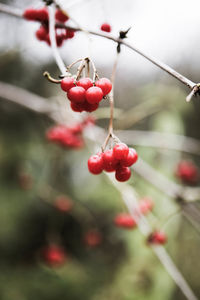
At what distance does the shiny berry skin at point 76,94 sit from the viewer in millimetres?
706

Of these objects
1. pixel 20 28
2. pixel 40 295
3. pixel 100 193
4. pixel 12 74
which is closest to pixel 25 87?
pixel 12 74

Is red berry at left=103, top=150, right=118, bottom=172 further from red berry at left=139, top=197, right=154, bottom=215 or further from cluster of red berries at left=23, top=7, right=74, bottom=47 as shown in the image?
red berry at left=139, top=197, right=154, bottom=215

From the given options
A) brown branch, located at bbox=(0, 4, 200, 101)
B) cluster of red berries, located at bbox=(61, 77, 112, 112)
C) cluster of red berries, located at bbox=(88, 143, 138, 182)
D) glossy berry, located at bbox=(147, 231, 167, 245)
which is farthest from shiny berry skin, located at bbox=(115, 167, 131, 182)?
glossy berry, located at bbox=(147, 231, 167, 245)

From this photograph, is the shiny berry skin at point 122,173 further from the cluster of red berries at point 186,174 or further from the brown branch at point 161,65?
the cluster of red berries at point 186,174

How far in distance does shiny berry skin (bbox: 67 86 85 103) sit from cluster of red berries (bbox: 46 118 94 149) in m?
1.33

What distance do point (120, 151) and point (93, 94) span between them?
182 millimetres

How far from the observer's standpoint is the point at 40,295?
2670mm

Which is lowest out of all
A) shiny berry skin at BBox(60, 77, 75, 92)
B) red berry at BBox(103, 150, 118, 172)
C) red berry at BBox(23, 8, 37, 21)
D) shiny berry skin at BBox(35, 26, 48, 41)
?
red berry at BBox(103, 150, 118, 172)

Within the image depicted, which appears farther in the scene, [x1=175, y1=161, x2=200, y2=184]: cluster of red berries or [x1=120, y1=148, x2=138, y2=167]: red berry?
[x1=175, y1=161, x2=200, y2=184]: cluster of red berries

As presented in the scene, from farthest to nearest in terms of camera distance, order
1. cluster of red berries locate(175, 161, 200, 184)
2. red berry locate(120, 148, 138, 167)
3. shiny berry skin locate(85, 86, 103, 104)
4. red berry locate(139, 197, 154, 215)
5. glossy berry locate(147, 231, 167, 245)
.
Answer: cluster of red berries locate(175, 161, 200, 184), red berry locate(139, 197, 154, 215), glossy berry locate(147, 231, 167, 245), red berry locate(120, 148, 138, 167), shiny berry skin locate(85, 86, 103, 104)

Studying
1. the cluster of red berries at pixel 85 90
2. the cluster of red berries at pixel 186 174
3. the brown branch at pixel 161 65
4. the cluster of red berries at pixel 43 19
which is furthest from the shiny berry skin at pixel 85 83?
the cluster of red berries at pixel 186 174

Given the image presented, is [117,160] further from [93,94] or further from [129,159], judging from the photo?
[93,94]

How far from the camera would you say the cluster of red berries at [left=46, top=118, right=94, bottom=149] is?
6.91ft

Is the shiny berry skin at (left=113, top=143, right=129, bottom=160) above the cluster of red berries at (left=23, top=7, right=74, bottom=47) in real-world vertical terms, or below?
below
